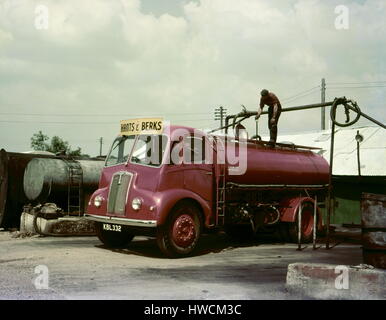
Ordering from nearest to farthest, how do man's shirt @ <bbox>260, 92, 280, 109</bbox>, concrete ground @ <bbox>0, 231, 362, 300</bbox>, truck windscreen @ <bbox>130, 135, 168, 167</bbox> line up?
1. concrete ground @ <bbox>0, 231, 362, 300</bbox>
2. truck windscreen @ <bbox>130, 135, 168, 167</bbox>
3. man's shirt @ <bbox>260, 92, 280, 109</bbox>

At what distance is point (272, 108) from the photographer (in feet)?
43.1

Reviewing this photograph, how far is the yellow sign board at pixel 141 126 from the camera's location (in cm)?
1028

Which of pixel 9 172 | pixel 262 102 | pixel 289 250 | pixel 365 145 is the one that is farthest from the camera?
pixel 365 145

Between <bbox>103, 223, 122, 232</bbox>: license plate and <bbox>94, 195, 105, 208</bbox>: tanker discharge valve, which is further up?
<bbox>94, 195, 105, 208</bbox>: tanker discharge valve

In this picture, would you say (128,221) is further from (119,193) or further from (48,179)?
(48,179)

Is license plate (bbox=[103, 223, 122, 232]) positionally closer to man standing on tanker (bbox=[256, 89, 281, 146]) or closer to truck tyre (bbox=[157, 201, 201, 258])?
truck tyre (bbox=[157, 201, 201, 258])

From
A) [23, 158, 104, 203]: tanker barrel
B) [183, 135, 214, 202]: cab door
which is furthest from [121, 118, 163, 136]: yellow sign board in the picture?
[23, 158, 104, 203]: tanker barrel

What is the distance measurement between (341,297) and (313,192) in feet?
26.1

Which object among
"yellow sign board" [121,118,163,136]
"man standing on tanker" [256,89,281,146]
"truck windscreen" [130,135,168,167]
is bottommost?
"truck windscreen" [130,135,168,167]

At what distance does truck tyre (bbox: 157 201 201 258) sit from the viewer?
962cm

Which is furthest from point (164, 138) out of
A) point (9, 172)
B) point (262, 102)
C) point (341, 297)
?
Answer: point (9, 172)

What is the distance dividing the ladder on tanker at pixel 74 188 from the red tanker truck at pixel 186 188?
12.7 feet

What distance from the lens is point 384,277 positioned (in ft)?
19.7
